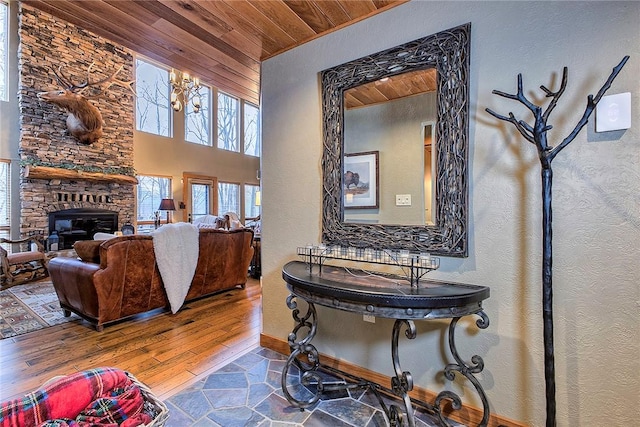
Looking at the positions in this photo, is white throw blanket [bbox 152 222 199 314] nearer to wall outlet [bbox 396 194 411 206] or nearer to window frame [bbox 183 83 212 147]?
wall outlet [bbox 396 194 411 206]

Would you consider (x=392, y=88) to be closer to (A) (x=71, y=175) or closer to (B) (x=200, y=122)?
(A) (x=71, y=175)

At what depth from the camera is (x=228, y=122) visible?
362 inches

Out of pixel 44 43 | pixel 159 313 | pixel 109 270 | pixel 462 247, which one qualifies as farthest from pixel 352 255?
pixel 44 43

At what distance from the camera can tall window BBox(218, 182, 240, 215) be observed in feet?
29.2

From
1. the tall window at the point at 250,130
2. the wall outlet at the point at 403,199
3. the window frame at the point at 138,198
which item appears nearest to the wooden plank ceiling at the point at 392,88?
the wall outlet at the point at 403,199

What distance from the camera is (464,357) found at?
1639 millimetres

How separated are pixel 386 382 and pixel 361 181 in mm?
1326

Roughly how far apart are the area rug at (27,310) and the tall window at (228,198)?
481 centimetres

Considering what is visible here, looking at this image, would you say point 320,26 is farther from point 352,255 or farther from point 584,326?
point 584,326

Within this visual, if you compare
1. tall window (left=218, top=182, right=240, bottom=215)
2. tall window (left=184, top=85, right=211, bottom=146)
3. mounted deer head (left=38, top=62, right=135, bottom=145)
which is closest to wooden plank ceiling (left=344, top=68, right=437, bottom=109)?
mounted deer head (left=38, top=62, right=135, bottom=145)

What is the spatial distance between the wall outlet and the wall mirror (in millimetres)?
16

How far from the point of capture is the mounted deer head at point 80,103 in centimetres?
520

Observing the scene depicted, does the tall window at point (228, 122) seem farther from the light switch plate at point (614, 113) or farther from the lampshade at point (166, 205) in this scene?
the light switch plate at point (614, 113)

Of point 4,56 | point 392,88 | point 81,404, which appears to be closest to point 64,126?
point 4,56
